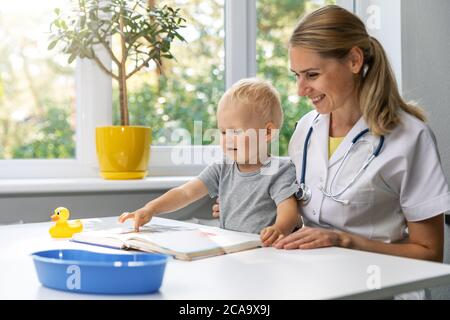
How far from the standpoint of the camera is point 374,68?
1571mm

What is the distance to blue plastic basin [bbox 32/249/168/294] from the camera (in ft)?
2.71

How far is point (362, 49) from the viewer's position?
1573 mm

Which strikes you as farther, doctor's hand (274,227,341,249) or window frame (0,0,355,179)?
window frame (0,0,355,179)

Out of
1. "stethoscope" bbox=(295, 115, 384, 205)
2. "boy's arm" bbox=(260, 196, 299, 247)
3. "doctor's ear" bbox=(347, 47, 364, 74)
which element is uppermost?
"doctor's ear" bbox=(347, 47, 364, 74)

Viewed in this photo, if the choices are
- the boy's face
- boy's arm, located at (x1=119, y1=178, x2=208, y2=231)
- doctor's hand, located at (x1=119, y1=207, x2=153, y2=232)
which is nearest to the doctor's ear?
the boy's face

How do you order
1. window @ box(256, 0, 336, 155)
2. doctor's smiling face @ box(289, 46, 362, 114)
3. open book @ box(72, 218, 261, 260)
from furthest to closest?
window @ box(256, 0, 336, 155), doctor's smiling face @ box(289, 46, 362, 114), open book @ box(72, 218, 261, 260)

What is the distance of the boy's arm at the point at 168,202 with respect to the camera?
1429 millimetres

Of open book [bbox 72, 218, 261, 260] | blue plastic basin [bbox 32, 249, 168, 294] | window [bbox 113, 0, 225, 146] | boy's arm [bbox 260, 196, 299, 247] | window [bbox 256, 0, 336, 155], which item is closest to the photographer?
blue plastic basin [bbox 32, 249, 168, 294]

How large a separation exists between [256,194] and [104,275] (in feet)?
2.40

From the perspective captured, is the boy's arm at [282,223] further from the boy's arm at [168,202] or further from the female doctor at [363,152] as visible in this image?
the boy's arm at [168,202]

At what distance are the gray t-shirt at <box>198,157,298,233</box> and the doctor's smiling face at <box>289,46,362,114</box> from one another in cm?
19

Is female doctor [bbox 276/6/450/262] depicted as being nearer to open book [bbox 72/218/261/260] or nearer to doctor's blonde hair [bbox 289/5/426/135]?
doctor's blonde hair [bbox 289/5/426/135]

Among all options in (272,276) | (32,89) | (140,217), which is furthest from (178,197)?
(32,89)

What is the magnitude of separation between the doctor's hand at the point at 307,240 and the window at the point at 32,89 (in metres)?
1.25
